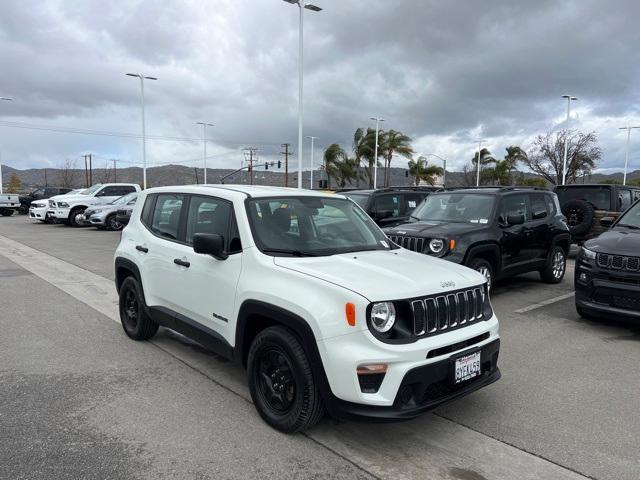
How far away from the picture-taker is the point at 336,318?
3.15 metres

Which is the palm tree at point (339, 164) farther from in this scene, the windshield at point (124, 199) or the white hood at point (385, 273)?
the white hood at point (385, 273)

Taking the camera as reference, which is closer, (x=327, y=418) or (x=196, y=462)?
(x=196, y=462)

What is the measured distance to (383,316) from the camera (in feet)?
10.5

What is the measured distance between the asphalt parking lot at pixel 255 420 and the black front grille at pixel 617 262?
84 centimetres

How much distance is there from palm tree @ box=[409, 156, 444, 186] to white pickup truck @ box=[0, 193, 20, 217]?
1306 inches

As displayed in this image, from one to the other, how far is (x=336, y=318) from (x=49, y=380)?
298cm

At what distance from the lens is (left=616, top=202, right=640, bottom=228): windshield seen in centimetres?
686

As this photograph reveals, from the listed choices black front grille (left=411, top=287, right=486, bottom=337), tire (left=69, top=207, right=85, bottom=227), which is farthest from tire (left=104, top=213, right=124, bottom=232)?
black front grille (left=411, top=287, right=486, bottom=337)

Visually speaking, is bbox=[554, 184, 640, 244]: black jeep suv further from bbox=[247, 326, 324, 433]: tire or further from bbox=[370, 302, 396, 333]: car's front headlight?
bbox=[247, 326, 324, 433]: tire

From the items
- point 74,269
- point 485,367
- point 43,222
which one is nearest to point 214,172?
point 43,222

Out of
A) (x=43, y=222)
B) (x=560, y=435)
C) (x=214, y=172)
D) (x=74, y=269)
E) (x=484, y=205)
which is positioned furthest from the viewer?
(x=214, y=172)

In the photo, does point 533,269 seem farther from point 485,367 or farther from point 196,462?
point 196,462

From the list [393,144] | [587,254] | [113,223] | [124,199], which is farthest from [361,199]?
[393,144]

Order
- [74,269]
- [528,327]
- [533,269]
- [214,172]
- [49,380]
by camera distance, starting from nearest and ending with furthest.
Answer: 1. [49,380]
2. [528,327]
3. [533,269]
4. [74,269]
5. [214,172]
